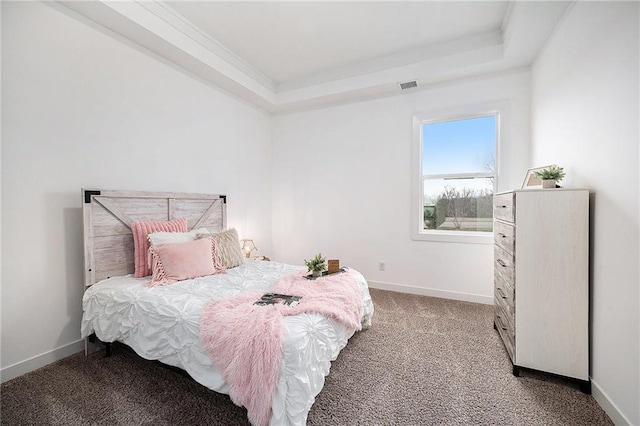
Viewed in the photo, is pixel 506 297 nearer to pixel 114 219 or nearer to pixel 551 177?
pixel 551 177

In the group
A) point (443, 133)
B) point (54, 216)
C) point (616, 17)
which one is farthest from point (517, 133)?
point (54, 216)

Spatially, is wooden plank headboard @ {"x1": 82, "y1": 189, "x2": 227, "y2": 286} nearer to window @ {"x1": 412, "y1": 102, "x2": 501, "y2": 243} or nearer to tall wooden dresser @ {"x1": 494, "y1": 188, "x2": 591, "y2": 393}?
window @ {"x1": 412, "y1": 102, "x2": 501, "y2": 243}

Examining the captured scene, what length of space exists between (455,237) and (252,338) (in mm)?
2898

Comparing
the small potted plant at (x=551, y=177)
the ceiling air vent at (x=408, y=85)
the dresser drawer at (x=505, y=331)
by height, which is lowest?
the dresser drawer at (x=505, y=331)

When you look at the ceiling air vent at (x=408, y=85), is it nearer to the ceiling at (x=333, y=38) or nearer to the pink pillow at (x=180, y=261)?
the ceiling at (x=333, y=38)

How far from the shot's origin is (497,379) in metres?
1.87

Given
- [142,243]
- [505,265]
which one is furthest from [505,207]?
[142,243]

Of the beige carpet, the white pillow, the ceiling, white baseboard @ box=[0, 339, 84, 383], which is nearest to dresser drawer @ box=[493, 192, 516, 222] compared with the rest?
the beige carpet

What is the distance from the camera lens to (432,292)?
3.53 meters

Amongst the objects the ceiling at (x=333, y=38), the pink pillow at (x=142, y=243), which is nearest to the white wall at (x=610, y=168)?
the ceiling at (x=333, y=38)

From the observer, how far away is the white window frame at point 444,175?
321 centimetres

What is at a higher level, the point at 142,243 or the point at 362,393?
the point at 142,243

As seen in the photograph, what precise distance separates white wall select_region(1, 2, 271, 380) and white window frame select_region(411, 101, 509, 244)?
2.96 meters

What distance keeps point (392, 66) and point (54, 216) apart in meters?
3.72
